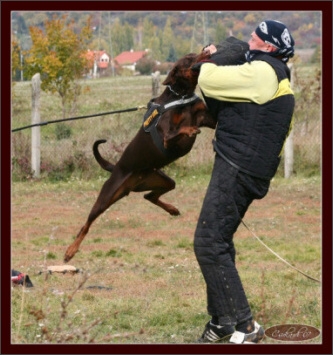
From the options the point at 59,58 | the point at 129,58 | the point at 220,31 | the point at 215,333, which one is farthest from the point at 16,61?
the point at 215,333

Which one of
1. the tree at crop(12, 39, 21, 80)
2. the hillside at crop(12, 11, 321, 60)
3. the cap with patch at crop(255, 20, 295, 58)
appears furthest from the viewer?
the hillside at crop(12, 11, 321, 60)

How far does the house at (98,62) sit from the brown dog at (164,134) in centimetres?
1428

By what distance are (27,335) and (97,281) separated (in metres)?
2.37

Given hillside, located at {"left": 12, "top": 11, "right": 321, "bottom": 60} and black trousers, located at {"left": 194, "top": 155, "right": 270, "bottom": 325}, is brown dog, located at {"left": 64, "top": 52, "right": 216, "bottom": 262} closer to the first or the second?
black trousers, located at {"left": 194, "top": 155, "right": 270, "bottom": 325}

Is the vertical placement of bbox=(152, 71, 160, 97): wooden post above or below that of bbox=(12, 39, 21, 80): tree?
above

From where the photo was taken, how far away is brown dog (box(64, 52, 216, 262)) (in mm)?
5758

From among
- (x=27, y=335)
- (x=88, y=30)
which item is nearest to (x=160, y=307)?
(x=27, y=335)

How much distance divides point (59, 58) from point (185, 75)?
13.5m

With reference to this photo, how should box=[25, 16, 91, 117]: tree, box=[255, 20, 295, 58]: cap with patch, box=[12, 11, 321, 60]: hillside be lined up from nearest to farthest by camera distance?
box=[255, 20, 295, 58]: cap with patch
box=[25, 16, 91, 117]: tree
box=[12, 11, 321, 60]: hillside

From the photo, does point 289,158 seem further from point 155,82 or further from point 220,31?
point 220,31

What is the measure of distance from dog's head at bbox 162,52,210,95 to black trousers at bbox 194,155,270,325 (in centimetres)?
53

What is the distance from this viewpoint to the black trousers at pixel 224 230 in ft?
18.5

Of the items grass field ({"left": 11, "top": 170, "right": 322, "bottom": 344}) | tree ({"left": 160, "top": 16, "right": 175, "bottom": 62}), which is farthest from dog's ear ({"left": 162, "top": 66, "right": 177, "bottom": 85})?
tree ({"left": 160, "top": 16, "right": 175, "bottom": 62})

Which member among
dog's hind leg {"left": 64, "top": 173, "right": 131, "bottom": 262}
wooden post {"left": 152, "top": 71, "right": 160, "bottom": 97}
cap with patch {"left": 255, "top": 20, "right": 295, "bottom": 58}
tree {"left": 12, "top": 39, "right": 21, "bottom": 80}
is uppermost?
cap with patch {"left": 255, "top": 20, "right": 295, "bottom": 58}
